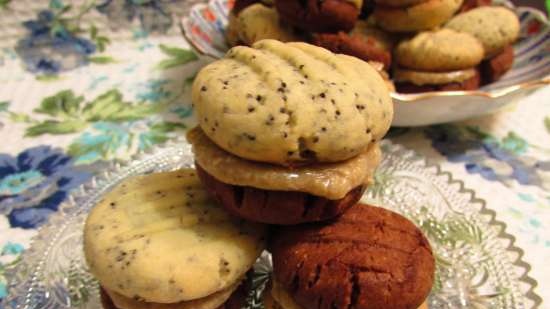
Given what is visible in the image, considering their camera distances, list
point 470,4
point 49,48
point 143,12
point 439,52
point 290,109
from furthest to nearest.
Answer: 1. point 143,12
2. point 49,48
3. point 470,4
4. point 439,52
5. point 290,109

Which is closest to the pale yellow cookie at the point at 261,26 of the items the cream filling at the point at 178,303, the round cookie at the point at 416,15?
the round cookie at the point at 416,15

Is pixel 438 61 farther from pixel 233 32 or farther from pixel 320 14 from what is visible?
pixel 233 32

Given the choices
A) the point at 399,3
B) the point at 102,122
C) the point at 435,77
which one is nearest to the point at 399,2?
the point at 399,3

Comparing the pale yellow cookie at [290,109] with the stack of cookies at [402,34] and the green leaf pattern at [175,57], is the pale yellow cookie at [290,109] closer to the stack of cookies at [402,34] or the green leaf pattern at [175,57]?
the stack of cookies at [402,34]

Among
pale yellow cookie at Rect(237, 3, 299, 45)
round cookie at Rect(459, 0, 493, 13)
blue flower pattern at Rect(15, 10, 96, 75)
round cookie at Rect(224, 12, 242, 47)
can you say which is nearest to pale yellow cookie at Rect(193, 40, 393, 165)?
pale yellow cookie at Rect(237, 3, 299, 45)

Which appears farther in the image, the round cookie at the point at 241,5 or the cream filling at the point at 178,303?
the round cookie at the point at 241,5

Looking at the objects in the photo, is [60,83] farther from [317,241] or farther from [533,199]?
[533,199]

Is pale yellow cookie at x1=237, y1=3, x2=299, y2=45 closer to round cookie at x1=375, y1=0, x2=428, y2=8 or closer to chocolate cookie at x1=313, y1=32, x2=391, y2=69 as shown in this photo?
chocolate cookie at x1=313, y1=32, x2=391, y2=69

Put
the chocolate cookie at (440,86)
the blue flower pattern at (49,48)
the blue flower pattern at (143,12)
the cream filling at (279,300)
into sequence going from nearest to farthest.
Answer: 1. the cream filling at (279,300)
2. the chocolate cookie at (440,86)
3. the blue flower pattern at (49,48)
4. the blue flower pattern at (143,12)
